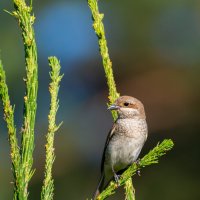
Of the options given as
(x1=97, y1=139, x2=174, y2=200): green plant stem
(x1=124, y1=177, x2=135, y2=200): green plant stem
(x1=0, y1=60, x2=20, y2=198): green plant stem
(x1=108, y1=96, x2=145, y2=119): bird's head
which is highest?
(x1=108, y1=96, x2=145, y2=119): bird's head

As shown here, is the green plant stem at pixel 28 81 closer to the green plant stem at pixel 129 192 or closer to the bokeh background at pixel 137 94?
the green plant stem at pixel 129 192

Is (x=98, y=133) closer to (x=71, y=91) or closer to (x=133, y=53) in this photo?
(x=71, y=91)

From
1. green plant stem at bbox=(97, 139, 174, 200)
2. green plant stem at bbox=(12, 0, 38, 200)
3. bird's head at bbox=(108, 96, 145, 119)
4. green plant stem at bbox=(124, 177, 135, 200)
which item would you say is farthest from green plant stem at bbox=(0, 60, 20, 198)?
bird's head at bbox=(108, 96, 145, 119)

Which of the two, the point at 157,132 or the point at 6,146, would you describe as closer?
the point at 6,146

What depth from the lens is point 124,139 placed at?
4742 mm

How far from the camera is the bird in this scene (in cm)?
468

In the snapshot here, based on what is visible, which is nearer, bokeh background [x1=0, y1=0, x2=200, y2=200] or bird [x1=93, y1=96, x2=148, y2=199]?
bird [x1=93, y1=96, x2=148, y2=199]

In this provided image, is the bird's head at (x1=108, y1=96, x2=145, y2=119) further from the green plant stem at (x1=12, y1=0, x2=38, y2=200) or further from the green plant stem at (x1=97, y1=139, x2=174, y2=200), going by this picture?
the green plant stem at (x1=12, y1=0, x2=38, y2=200)

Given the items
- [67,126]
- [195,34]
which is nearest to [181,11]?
[195,34]

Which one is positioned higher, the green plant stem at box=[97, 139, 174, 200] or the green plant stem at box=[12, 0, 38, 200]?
the green plant stem at box=[12, 0, 38, 200]

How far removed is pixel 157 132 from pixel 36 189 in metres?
2.06

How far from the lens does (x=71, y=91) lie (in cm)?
838

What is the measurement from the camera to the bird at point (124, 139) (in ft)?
15.3

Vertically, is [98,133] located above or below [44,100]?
below
